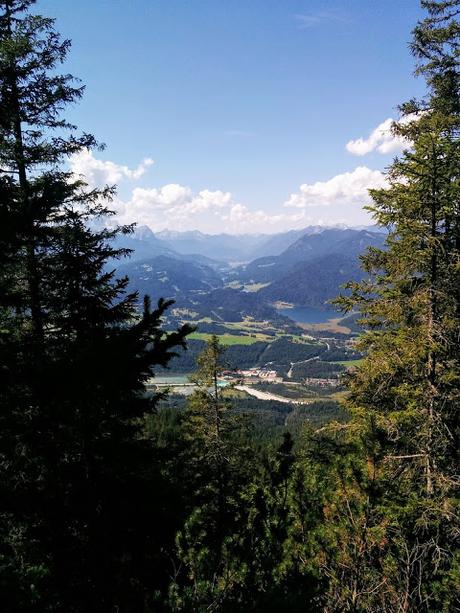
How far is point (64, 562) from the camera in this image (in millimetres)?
3893

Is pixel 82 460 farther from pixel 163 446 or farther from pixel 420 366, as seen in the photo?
pixel 420 366

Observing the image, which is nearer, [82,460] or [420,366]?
[82,460]

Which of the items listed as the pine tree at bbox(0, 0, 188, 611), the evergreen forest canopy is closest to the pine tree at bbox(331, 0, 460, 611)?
the evergreen forest canopy

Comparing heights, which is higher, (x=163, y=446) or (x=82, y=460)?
(x=82, y=460)

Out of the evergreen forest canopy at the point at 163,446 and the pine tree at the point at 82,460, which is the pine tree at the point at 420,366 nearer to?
the evergreen forest canopy at the point at 163,446

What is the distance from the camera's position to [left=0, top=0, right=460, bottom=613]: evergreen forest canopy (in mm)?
4266

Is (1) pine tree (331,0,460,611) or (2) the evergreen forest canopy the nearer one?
(2) the evergreen forest canopy

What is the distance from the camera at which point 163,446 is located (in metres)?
8.28

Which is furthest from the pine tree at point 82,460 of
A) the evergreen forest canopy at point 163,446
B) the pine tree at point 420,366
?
the pine tree at point 420,366

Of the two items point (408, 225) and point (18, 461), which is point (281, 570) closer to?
point (18, 461)

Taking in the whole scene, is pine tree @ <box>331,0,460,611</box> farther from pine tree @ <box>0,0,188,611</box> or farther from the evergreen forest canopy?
pine tree @ <box>0,0,188,611</box>

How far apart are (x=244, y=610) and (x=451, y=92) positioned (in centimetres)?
1477

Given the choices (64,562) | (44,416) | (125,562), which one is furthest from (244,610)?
(44,416)

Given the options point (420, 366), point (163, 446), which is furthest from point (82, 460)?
point (420, 366)
